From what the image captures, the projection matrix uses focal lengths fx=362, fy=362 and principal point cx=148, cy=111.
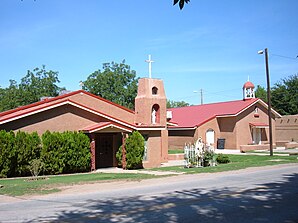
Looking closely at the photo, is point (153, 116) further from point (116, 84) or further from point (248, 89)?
point (116, 84)

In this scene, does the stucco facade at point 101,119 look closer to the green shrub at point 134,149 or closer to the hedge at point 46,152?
the green shrub at point 134,149

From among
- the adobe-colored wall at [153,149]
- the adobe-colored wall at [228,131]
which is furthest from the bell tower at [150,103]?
the adobe-colored wall at [228,131]

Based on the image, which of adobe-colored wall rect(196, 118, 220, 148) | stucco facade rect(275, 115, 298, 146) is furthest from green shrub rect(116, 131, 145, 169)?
stucco facade rect(275, 115, 298, 146)

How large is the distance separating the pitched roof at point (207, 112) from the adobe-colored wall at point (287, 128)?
18.5ft

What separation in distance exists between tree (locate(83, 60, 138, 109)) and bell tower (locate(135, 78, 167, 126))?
31.0 m

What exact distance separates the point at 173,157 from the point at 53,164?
Result: 12.9 meters

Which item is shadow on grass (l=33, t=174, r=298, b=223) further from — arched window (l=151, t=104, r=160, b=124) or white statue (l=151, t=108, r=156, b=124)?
arched window (l=151, t=104, r=160, b=124)

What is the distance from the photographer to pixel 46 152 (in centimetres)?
2048

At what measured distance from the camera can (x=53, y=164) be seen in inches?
814

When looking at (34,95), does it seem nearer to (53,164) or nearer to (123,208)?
(53,164)

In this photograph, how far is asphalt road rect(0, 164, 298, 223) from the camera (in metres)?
8.36

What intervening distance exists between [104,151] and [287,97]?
4639 centimetres

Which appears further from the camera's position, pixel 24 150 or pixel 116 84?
pixel 116 84

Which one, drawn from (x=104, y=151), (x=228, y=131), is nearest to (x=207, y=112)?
(x=228, y=131)
